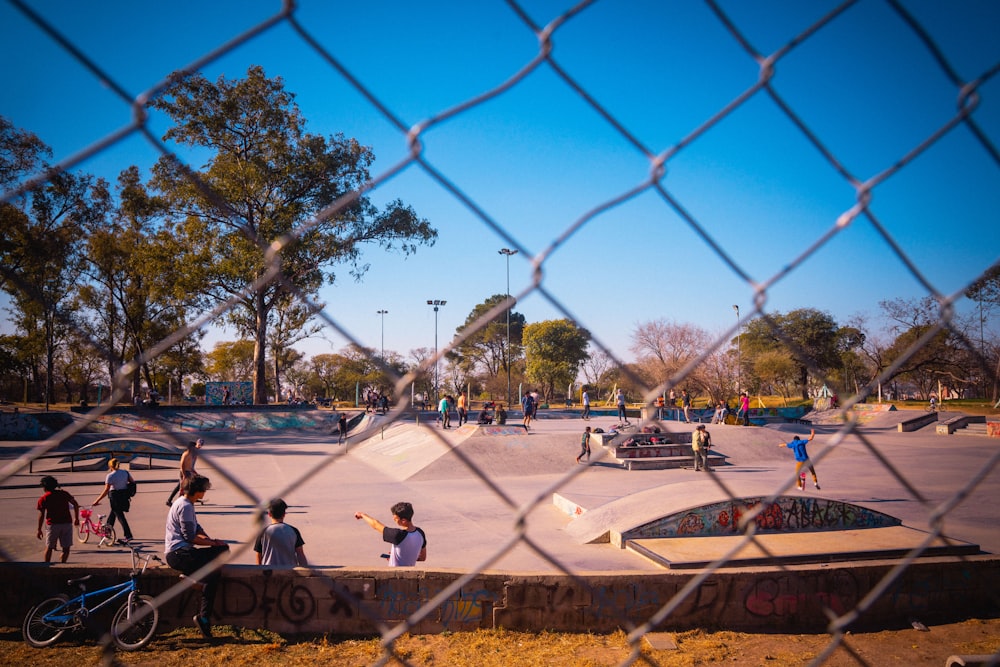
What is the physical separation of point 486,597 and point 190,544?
2.80 m

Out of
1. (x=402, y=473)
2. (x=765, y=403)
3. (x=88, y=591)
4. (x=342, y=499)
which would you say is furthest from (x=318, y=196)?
(x=765, y=403)

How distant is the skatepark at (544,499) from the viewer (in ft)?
19.2

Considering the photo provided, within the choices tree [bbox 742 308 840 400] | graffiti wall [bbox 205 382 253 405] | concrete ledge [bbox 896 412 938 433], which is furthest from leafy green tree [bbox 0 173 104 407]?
tree [bbox 742 308 840 400]

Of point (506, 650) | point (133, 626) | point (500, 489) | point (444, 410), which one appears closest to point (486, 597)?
point (506, 650)

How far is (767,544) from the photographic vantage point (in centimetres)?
768

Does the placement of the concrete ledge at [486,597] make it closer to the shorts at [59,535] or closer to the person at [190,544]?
the person at [190,544]

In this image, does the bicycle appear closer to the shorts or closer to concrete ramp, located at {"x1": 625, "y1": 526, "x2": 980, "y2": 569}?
the shorts

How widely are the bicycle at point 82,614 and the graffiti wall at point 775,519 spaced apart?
586 cm

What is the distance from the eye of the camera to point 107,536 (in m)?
8.95

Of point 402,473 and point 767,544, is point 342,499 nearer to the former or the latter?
point 402,473

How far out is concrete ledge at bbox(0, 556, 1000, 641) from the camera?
18.9ft

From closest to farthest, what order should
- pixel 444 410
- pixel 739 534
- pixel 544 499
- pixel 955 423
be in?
pixel 544 499, pixel 739 534, pixel 444 410, pixel 955 423

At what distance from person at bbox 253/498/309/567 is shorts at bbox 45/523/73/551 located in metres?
3.09

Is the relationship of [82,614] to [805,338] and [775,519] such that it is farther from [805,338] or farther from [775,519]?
[805,338]
